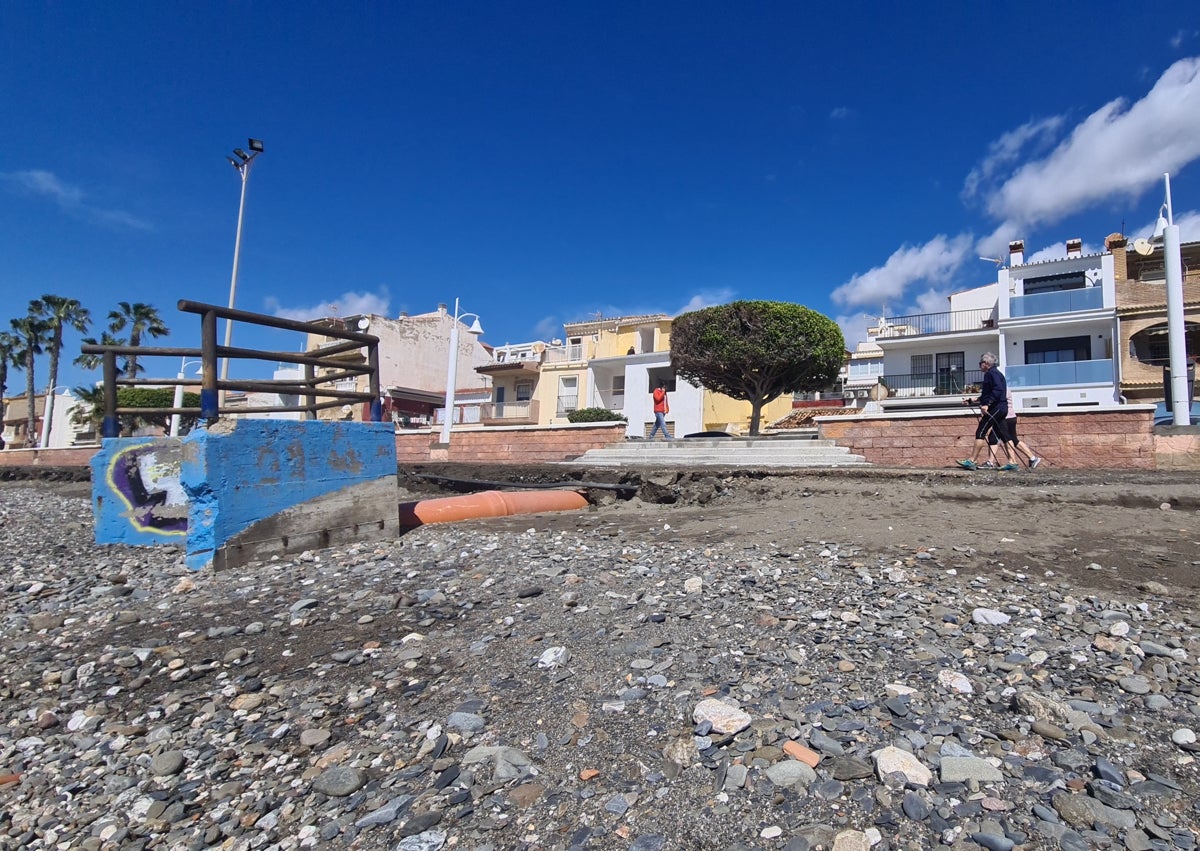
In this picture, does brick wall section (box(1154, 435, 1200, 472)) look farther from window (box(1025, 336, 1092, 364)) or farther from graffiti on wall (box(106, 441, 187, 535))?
window (box(1025, 336, 1092, 364))

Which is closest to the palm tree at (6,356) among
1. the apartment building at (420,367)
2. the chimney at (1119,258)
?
the apartment building at (420,367)

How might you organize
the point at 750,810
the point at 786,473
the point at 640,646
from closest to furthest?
the point at 750,810, the point at 640,646, the point at 786,473

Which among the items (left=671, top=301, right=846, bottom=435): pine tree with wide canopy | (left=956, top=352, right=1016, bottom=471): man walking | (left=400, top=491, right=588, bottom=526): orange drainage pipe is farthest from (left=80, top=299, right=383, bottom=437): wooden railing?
(left=671, top=301, right=846, bottom=435): pine tree with wide canopy

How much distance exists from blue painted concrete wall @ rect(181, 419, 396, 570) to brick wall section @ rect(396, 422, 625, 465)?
30.9ft

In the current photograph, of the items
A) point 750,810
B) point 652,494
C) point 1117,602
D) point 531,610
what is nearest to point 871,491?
point 652,494

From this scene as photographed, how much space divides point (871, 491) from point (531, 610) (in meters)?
5.38

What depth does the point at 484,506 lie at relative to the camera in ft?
24.1

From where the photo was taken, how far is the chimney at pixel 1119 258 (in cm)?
2738

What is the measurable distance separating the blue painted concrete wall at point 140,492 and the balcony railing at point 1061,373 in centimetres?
3035

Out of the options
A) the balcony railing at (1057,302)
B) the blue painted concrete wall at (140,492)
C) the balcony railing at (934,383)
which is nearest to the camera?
the blue painted concrete wall at (140,492)

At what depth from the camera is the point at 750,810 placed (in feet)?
5.81

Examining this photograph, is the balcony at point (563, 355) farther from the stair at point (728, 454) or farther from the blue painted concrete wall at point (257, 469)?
the blue painted concrete wall at point (257, 469)

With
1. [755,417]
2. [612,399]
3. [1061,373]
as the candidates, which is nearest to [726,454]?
[755,417]

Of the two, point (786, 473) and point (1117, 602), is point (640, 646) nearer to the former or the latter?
point (1117, 602)
